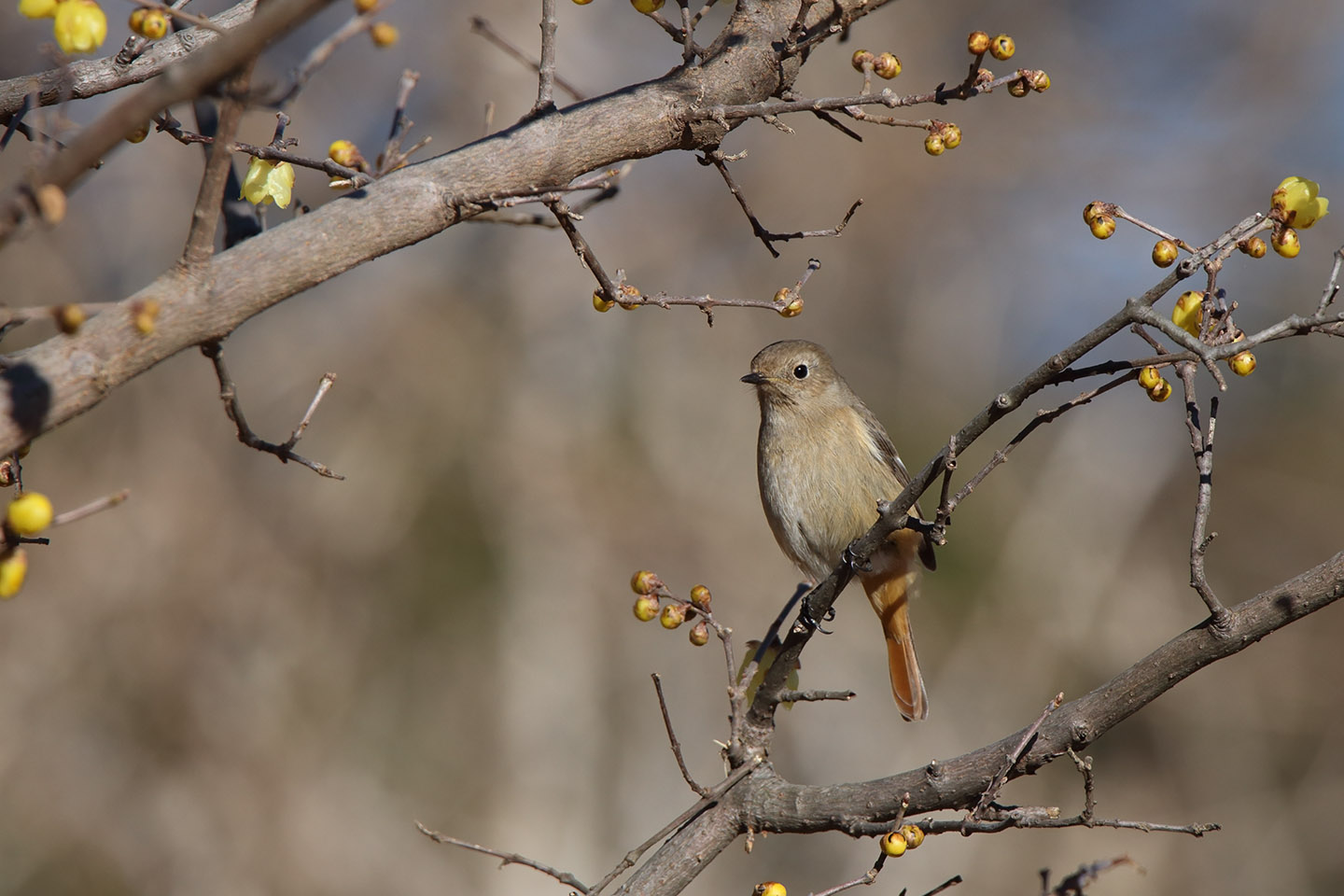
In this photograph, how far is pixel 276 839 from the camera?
266 inches

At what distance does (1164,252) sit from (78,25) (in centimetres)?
194

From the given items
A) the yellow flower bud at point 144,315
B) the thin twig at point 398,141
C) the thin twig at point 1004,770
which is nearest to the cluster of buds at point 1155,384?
the thin twig at point 1004,770

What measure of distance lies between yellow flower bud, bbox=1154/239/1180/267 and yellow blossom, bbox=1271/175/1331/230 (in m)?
0.18

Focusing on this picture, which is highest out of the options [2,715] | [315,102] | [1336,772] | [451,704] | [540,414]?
[315,102]

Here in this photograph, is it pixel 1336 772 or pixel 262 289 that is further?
pixel 1336 772

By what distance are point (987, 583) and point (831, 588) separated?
6.44 meters

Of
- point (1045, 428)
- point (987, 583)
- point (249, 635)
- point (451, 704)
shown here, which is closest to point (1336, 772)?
point (987, 583)

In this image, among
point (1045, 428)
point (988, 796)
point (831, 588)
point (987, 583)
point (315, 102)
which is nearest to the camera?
point (988, 796)

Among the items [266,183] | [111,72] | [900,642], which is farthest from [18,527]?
[900,642]

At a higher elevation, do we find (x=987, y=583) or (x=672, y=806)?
(x=987, y=583)

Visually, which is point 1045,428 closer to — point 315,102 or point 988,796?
point 315,102

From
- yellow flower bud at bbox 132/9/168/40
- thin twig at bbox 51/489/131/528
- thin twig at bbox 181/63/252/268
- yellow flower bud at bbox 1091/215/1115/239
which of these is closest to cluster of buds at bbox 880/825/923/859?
yellow flower bud at bbox 1091/215/1115/239

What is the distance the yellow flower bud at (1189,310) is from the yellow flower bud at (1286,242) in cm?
16

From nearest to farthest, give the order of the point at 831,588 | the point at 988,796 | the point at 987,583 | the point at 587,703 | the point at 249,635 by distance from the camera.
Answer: the point at 988,796 → the point at 831,588 → the point at 249,635 → the point at 587,703 → the point at 987,583
